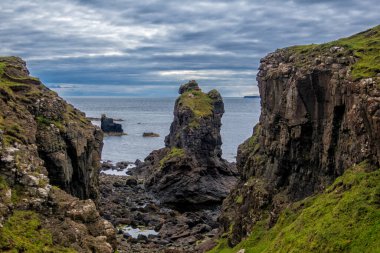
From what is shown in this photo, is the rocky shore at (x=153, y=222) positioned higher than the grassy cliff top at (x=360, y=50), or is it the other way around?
the grassy cliff top at (x=360, y=50)

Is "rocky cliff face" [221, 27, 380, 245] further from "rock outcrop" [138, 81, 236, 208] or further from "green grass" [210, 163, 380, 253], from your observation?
"rock outcrop" [138, 81, 236, 208]

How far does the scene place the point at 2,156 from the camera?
1671 inches

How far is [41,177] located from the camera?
44.1m

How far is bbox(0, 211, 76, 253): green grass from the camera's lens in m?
35.1

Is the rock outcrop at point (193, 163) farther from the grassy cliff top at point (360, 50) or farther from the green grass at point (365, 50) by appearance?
the green grass at point (365, 50)

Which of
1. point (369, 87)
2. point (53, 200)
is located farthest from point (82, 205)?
point (369, 87)

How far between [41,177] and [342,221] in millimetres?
25897

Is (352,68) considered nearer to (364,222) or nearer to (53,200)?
(364,222)

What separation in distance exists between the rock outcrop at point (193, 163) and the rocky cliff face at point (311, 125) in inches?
1475

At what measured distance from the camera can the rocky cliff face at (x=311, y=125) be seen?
4369 cm

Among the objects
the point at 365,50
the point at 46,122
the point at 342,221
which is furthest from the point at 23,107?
the point at 365,50

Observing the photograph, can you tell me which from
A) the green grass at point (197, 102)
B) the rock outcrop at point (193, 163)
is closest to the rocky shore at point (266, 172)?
the rock outcrop at point (193, 163)

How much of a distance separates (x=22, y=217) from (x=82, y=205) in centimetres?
736

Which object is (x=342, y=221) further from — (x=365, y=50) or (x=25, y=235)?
(x=25, y=235)
